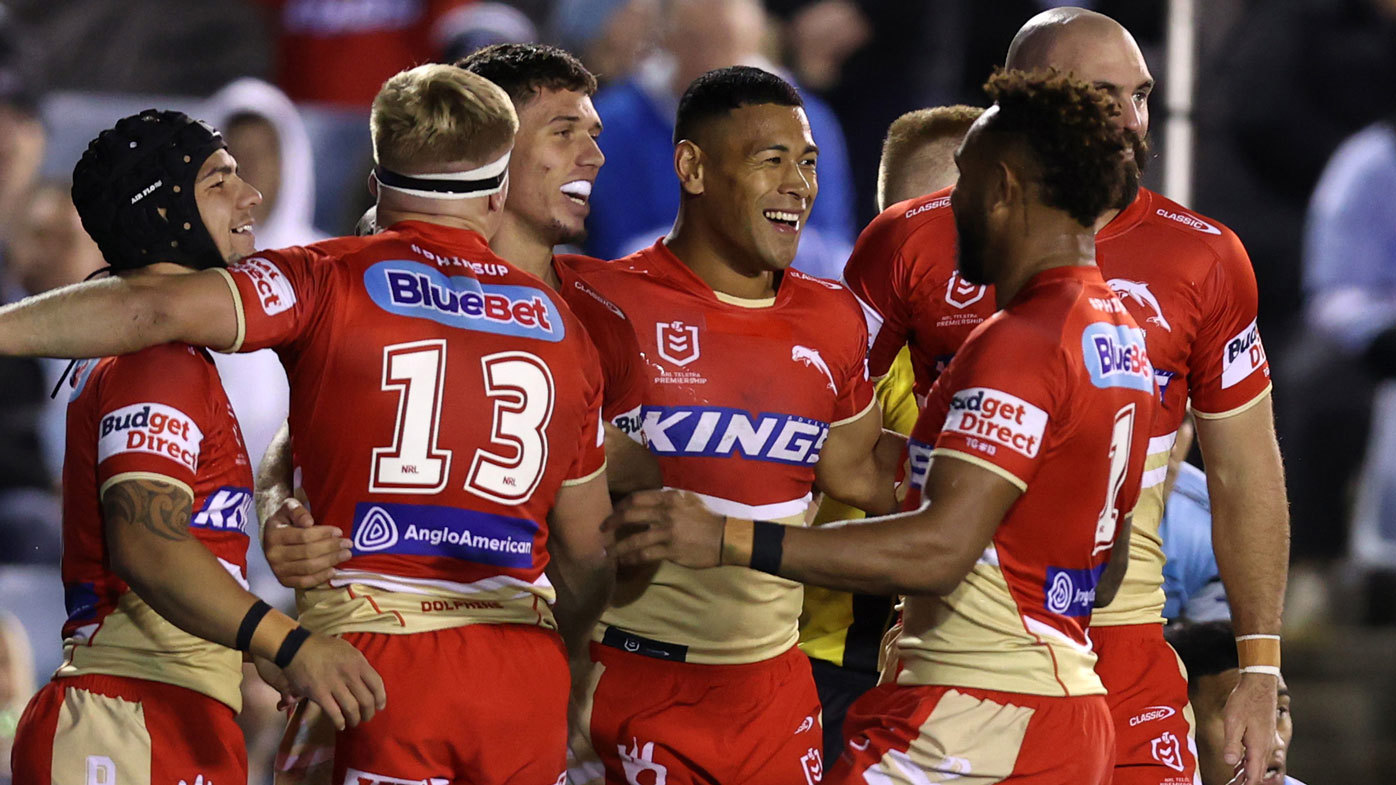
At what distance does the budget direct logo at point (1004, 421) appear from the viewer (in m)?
3.50

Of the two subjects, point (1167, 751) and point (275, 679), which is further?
point (1167, 751)

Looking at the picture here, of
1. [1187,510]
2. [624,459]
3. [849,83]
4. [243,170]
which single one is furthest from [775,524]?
[849,83]

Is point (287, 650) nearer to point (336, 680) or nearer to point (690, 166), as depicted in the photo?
point (336, 680)

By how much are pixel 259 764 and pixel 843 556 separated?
502 centimetres

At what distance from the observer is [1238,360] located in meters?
4.64

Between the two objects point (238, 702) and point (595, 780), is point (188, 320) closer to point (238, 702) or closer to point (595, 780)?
point (238, 702)

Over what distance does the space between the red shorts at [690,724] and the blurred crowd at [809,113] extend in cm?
430

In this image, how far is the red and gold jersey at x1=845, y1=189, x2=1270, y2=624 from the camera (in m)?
4.54

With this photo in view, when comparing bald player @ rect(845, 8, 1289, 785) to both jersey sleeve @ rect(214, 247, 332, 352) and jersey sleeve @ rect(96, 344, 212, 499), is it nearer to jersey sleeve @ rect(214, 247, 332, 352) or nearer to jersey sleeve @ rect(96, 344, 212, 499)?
jersey sleeve @ rect(214, 247, 332, 352)

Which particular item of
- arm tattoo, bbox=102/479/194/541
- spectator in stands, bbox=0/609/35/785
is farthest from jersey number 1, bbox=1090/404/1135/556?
spectator in stands, bbox=0/609/35/785

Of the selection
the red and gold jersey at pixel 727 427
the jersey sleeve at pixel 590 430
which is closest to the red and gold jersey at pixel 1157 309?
the red and gold jersey at pixel 727 427

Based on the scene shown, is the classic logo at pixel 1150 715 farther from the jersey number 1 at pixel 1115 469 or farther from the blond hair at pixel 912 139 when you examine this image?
the blond hair at pixel 912 139

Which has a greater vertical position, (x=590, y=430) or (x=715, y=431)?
(x=715, y=431)

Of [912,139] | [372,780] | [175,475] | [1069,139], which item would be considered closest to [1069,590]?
[1069,139]
